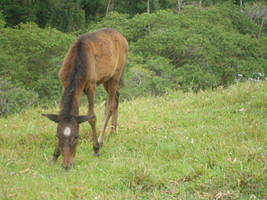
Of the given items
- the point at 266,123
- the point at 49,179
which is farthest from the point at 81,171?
the point at 266,123

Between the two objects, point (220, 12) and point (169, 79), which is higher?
point (220, 12)

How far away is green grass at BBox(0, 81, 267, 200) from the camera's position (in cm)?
350

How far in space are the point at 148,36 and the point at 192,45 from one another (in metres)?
4.14

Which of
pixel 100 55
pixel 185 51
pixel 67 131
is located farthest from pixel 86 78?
pixel 185 51

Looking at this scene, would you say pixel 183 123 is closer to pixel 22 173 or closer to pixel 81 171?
pixel 81 171

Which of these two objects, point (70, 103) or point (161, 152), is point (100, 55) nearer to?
point (70, 103)

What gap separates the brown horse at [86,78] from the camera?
4.41 metres

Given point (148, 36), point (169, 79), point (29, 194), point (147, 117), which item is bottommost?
point (169, 79)

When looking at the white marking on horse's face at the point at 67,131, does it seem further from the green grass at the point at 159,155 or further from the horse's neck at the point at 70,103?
the green grass at the point at 159,155

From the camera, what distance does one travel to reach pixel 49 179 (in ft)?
13.4

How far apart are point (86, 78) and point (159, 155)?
155cm

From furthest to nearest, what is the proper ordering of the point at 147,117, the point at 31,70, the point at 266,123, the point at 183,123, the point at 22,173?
1. the point at 31,70
2. the point at 147,117
3. the point at 183,123
4. the point at 266,123
5. the point at 22,173

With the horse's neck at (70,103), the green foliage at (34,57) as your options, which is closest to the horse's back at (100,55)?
the horse's neck at (70,103)

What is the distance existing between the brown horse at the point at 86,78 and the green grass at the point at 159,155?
345 millimetres
